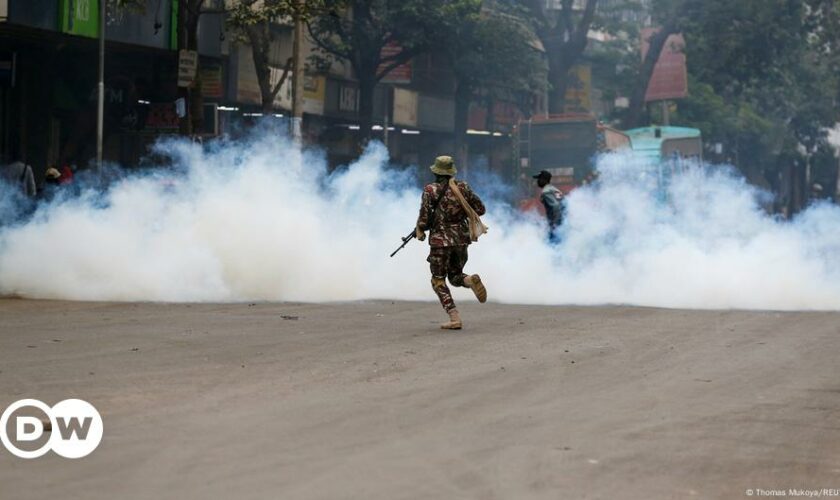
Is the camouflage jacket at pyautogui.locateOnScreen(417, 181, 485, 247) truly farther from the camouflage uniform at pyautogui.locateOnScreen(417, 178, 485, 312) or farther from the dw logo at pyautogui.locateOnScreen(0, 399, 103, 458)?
the dw logo at pyautogui.locateOnScreen(0, 399, 103, 458)

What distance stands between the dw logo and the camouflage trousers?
5763mm

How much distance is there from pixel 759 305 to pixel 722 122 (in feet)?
146

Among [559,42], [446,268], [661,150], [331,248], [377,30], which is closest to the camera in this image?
[446,268]

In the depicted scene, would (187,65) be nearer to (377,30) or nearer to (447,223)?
(447,223)

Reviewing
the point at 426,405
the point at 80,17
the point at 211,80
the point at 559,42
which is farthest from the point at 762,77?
the point at 426,405

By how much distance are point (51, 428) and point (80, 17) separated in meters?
21.2

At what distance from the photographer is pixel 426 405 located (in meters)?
8.82

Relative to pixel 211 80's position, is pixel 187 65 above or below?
above

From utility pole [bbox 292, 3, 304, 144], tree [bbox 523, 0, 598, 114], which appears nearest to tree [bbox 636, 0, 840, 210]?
tree [bbox 523, 0, 598, 114]

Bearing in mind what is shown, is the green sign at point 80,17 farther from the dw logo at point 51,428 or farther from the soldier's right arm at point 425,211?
the dw logo at point 51,428

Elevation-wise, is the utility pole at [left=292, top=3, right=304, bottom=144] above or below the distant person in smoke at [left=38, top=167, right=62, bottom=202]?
above

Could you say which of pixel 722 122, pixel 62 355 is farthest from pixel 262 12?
pixel 722 122

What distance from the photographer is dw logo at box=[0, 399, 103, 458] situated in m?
7.16

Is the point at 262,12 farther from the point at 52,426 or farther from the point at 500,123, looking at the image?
the point at 500,123
